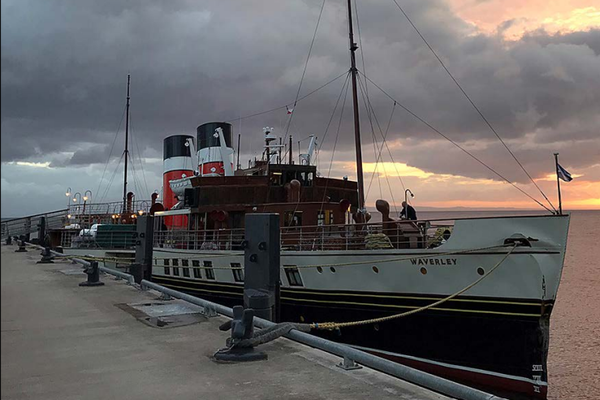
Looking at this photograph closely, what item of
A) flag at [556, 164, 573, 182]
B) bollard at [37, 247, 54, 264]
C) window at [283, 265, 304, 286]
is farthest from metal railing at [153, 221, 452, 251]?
bollard at [37, 247, 54, 264]

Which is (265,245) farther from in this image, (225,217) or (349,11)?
(349,11)

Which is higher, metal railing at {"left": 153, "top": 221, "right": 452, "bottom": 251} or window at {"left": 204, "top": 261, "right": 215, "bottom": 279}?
metal railing at {"left": 153, "top": 221, "right": 452, "bottom": 251}

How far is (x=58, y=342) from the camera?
7.64 m

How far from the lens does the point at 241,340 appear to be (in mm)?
6594

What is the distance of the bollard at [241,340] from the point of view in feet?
21.3

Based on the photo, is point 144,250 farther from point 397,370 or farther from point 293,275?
point 397,370

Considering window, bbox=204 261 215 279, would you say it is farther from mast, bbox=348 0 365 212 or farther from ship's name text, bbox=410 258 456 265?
ship's name text, bbox=410 258 456 265

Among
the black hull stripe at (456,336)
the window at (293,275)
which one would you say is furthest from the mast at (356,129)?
the black hull stripe at (456,336)

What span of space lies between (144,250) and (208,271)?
2633 mm

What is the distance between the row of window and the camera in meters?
15.1

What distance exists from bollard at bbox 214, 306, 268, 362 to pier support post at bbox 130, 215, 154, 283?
466 inches

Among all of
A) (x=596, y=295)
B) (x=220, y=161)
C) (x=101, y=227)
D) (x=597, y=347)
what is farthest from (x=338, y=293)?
(x=596, y=295)

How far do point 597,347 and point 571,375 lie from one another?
6.02 metres

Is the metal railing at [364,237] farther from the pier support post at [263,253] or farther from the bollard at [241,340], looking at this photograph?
the bollard at [241,340]
